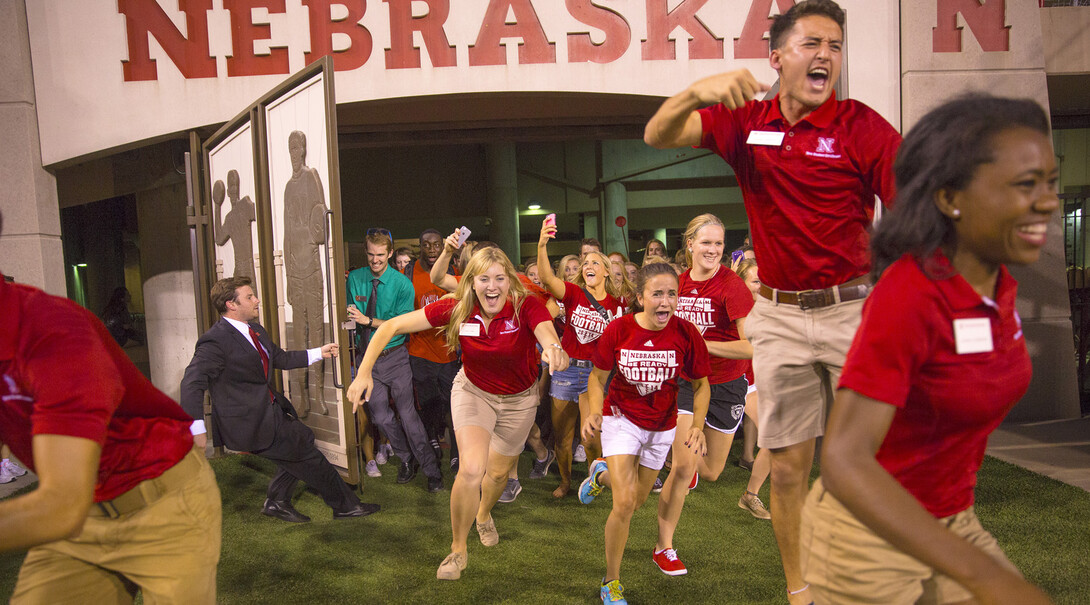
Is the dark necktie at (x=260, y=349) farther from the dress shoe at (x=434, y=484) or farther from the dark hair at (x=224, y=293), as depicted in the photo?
the dress shoe at (x=434, y=484)

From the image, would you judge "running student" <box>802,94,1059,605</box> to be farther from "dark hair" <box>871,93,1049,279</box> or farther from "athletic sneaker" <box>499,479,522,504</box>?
"athletic sneaker" <box>499,479,522,504</box>

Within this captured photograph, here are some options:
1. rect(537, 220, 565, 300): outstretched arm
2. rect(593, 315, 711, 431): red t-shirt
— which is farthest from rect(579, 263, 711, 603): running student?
rect(537, 220, 565, 300): outstretched arm

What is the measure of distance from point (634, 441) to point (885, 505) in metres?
2.41

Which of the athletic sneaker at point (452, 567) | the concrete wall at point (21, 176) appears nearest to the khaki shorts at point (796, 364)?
the athletic sneaker at point (452, 567)

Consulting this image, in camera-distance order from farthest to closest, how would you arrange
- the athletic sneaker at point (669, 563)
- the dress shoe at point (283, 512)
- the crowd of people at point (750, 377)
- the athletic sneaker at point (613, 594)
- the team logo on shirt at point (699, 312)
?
1. the dress shoe at point (283, 512)
2. the team logo on shirt at point (699, 312)
3. the athletic sneaker at point (669, 563)
4. the athletic sneaker at point (613, 594)
5. the crowd of people at point (750, 377)

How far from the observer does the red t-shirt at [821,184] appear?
219 centimetres

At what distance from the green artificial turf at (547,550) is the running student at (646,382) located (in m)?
0.54

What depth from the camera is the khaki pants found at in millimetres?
1593

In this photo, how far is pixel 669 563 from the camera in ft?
12.0

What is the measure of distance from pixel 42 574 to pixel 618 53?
21.3 ft

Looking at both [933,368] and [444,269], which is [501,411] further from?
[933,368]

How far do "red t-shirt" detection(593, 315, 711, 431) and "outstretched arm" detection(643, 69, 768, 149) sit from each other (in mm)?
1353

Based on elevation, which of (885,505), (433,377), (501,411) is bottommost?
(433,377)

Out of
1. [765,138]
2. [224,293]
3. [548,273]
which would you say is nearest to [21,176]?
[224,293]
